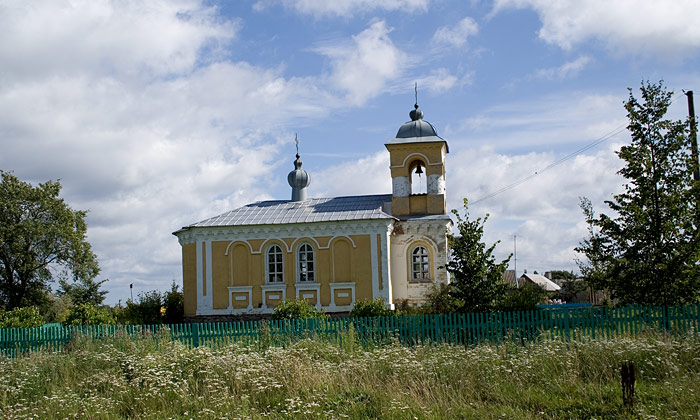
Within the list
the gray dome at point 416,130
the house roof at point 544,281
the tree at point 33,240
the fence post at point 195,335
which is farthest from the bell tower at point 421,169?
the house roof at point 544,281

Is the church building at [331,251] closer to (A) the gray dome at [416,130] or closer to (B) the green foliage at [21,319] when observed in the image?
(A) the gray dome at [416,130]

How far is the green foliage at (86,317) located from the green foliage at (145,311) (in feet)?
19.5

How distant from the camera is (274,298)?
947 inches

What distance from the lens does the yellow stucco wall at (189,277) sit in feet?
82.1

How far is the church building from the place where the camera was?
2364 centimetres

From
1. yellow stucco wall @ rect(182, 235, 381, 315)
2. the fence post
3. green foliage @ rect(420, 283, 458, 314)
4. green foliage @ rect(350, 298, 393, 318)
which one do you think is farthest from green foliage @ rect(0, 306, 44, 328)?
green foliage @ rect(420, 283, 458, 314)

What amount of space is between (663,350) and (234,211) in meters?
18.2

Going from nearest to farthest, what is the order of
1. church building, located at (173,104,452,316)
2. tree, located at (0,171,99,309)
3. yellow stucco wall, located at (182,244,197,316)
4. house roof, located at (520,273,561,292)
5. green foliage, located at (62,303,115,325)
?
green foliage, located at (62,303,115,325)
church building, located at (173,104,452,316)
yellow stucco wall, located at (182,244,197,316)
tree, located at (0,171,99,309)
house roof, located at (520,273,561,292)

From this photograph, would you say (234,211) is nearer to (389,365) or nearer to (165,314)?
(165,314)

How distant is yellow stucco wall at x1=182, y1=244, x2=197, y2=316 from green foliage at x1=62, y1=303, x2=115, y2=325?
5.88m

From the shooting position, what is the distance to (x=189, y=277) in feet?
83.0

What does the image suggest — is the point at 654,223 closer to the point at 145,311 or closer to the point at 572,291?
the point at 145,311

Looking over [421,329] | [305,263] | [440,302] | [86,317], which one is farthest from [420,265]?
[86,317]

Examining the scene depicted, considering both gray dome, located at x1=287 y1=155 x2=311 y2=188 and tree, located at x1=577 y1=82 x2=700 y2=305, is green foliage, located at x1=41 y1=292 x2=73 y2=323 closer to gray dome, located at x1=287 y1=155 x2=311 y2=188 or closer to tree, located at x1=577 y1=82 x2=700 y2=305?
gray dome, located at x1=287 y1=155 x2=311 y2=188
